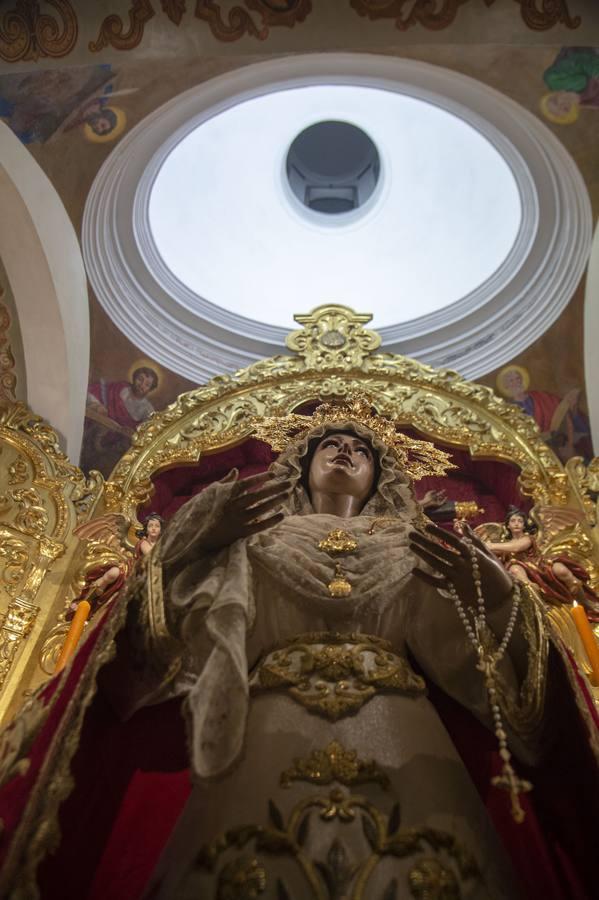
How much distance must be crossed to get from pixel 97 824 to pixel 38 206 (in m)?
4.77

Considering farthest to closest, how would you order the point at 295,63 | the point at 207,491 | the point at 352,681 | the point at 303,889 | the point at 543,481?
the point at 295,63 → the point at 543,481 → the point at 207,491 → the point at 352,681 → the point at 303,889

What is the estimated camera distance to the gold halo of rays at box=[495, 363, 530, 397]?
6.57m

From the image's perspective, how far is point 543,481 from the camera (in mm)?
5457

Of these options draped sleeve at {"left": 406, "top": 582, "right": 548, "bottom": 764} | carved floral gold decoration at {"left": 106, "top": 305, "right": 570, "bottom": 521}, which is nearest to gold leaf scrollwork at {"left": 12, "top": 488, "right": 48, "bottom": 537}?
carved floral gold decoration at {"left": 106, "top": 305, "right": 570, "bottom": 521}

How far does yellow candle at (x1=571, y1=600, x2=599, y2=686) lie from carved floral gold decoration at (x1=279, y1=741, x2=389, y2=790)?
86.4 inches

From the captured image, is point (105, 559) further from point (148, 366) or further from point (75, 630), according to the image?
point (148, 366)

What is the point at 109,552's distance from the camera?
4.76 meters

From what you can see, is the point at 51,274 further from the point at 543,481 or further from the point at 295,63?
the point at 543,481

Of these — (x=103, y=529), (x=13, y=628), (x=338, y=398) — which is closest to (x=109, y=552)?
(x=103, y=529)

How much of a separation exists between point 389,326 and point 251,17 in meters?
3.32

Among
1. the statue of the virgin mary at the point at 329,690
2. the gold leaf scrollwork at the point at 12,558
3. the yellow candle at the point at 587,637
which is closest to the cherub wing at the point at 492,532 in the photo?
the yellow candle at the point at 587,637

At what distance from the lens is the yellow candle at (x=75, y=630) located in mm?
3846

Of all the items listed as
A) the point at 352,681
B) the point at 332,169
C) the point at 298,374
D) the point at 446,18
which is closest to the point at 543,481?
the point at 298,374

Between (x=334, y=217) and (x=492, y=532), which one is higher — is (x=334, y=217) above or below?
above
